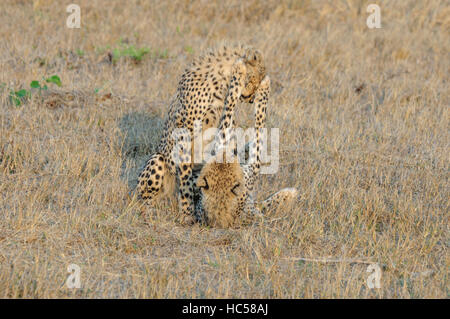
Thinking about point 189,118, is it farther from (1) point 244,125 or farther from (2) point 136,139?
(1) point 244,125

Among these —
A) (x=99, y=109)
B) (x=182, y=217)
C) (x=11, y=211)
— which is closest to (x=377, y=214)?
(x=182, y=217)

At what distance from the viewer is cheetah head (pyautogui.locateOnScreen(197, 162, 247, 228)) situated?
519 cm

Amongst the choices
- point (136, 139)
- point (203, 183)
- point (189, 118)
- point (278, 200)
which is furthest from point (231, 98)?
point (136, 139)

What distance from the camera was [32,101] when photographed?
7254 millimetres

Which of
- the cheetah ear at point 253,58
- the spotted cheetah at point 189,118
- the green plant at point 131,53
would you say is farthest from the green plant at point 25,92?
the cheetah ear at point 253,58

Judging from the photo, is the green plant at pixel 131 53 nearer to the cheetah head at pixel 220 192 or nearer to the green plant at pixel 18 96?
the green plant at pixel 18 96

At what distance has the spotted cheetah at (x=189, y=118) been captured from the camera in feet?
18.3

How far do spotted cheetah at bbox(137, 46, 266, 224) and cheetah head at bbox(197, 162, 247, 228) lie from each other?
31 centimetres

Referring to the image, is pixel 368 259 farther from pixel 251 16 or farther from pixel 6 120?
pixel 251 16

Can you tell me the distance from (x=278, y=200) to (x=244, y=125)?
183 centimetres

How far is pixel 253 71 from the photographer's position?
210 inches

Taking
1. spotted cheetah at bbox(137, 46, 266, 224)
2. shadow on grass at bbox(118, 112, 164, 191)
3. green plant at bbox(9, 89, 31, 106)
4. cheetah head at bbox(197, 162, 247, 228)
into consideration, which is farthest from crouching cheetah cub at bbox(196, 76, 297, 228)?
green plant at bbox(9, 89, 31, 106)

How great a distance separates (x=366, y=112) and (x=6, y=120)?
4.08 meters

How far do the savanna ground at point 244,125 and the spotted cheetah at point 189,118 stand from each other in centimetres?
28
